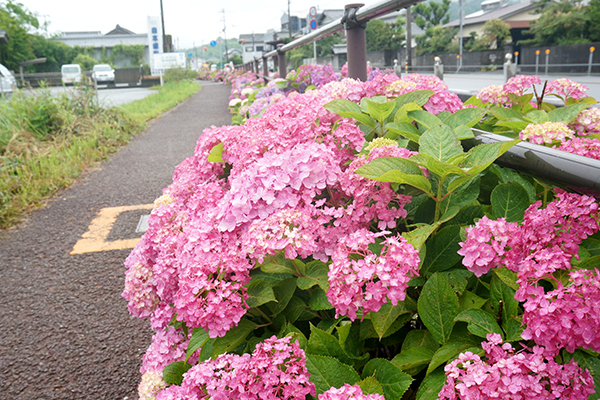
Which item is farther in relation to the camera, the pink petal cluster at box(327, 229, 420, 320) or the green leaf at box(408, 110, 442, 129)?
the green leaf at box(408, 110, 442, 129)

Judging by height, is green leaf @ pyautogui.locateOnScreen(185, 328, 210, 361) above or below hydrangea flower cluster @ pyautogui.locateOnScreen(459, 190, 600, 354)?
below

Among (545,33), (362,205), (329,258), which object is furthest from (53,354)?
(545,33)

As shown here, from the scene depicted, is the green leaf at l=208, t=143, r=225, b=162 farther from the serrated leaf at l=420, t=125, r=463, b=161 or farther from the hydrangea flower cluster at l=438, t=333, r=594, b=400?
the hydrangea flower cluster at l=438, t=333, r=594, b=400

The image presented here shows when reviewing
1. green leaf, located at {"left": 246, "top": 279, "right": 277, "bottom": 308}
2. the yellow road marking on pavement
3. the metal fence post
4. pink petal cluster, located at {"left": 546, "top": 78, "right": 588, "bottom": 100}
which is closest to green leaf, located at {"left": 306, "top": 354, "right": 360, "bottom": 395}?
green leaf, located at {"left": 246, "top": 279, "right": 277, "bottom": 308}

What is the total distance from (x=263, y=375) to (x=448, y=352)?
14.9 inches

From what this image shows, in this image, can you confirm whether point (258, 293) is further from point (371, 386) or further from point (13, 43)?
point (13, 43)

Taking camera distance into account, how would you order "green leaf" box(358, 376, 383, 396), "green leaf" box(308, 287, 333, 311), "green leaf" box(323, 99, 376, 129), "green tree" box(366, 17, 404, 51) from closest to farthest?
"green leaf" box(358, 376, 383, 396) → "green leaf" box(308, 287, 333, 311) → "green leaf" box(323, 99, 376, 129) → "green tree" box(366, 17, 404, 51)

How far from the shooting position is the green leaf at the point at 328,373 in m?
0.91

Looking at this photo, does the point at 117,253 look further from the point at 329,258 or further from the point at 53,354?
the point at 329,258

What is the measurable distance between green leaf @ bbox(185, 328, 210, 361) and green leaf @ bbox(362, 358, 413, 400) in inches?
18.7

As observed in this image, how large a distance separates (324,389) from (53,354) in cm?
217

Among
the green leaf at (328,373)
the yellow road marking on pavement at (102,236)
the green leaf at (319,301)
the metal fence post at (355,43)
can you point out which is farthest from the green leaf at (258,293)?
the yellow road marking on pavement at (102,236)

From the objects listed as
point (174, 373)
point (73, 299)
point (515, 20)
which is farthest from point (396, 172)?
point (515, 20)

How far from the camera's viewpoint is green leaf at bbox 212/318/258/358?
1.13m
